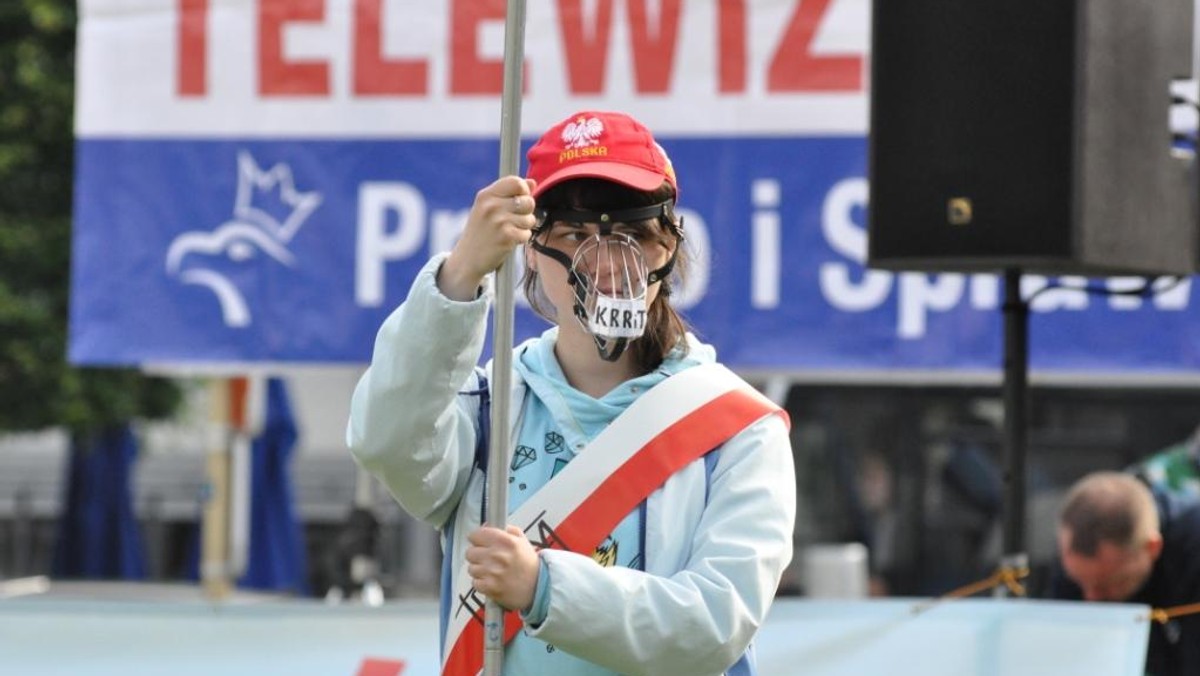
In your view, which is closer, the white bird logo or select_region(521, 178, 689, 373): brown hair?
select_region(521, 178, 689, 373): brown hair

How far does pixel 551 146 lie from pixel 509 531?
1.75ft

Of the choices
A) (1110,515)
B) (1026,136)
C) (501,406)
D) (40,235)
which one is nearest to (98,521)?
(40,235)

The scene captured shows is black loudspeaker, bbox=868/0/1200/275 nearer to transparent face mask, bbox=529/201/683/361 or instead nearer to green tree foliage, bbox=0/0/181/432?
transparent face mask, bbox=529/201/683/361

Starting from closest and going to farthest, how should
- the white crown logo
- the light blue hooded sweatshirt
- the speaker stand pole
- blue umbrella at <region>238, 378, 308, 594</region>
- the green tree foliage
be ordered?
the light blue hooded sweatshirt
the speaker stand pole
the white crown logo
blue umbrella at <region>238, 378, 308, 594</region>
the green tree foliage

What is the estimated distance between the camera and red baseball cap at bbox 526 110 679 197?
2744mm

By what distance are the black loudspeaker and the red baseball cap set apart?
220 centimetres

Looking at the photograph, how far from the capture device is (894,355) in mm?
6461

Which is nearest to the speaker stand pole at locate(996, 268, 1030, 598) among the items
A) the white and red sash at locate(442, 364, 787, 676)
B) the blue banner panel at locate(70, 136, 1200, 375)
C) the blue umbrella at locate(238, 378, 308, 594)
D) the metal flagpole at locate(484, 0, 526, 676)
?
the blue banner panel at locate(70, 136, 1200, 375)

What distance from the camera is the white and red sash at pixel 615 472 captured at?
2.71m

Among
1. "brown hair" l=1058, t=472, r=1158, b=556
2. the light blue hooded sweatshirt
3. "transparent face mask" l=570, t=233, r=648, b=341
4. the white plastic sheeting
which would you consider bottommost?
the white plastic sheeting

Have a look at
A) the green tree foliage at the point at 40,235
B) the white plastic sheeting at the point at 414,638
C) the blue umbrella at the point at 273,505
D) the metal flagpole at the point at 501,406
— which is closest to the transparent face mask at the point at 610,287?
the metal flagpole at the point at 501,406

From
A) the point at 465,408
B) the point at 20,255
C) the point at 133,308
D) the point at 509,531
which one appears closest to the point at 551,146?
the point at 465,408

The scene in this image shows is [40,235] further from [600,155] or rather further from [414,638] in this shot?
[600,155]

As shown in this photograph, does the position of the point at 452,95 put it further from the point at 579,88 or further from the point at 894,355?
the point at 894,355
